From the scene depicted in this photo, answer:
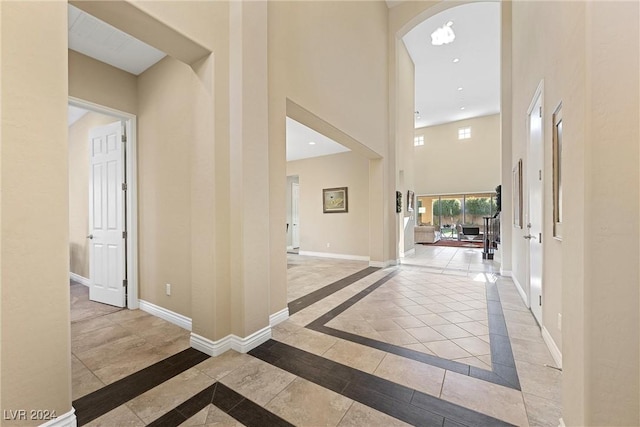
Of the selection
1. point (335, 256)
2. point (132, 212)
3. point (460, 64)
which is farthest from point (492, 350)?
point (460, 64)

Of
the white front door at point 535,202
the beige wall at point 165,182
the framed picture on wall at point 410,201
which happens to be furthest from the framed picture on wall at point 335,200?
the beige wall at point 165,182

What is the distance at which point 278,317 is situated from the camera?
2.76 meters

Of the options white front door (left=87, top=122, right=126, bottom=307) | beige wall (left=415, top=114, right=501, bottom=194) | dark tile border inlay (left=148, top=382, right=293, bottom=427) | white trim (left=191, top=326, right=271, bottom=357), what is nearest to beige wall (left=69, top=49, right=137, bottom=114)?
white front door (left=87, top=122, right=126, bottom=307)

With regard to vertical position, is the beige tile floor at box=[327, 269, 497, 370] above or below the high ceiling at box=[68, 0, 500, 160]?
below

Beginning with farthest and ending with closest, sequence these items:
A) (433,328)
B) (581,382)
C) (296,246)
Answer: (296,246) < (433,328) < (581,382)

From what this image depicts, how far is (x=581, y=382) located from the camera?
1.10 m

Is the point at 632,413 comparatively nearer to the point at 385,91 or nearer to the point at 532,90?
the point at 532,90

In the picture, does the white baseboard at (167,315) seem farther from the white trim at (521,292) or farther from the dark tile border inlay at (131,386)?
the white trim at (521,292)

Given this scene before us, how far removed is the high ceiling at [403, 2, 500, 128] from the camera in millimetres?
6270

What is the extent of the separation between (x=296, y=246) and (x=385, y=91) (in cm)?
599

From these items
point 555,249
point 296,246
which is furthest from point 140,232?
point 296,246

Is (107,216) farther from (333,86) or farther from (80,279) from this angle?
(333,86)

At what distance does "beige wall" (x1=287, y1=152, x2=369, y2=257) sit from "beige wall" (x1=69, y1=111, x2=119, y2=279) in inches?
200

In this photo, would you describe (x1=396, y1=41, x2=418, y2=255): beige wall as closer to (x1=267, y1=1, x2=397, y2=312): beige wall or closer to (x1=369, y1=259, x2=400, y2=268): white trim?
(x1=369, y1=259, x2=400, y2=268): white trim
